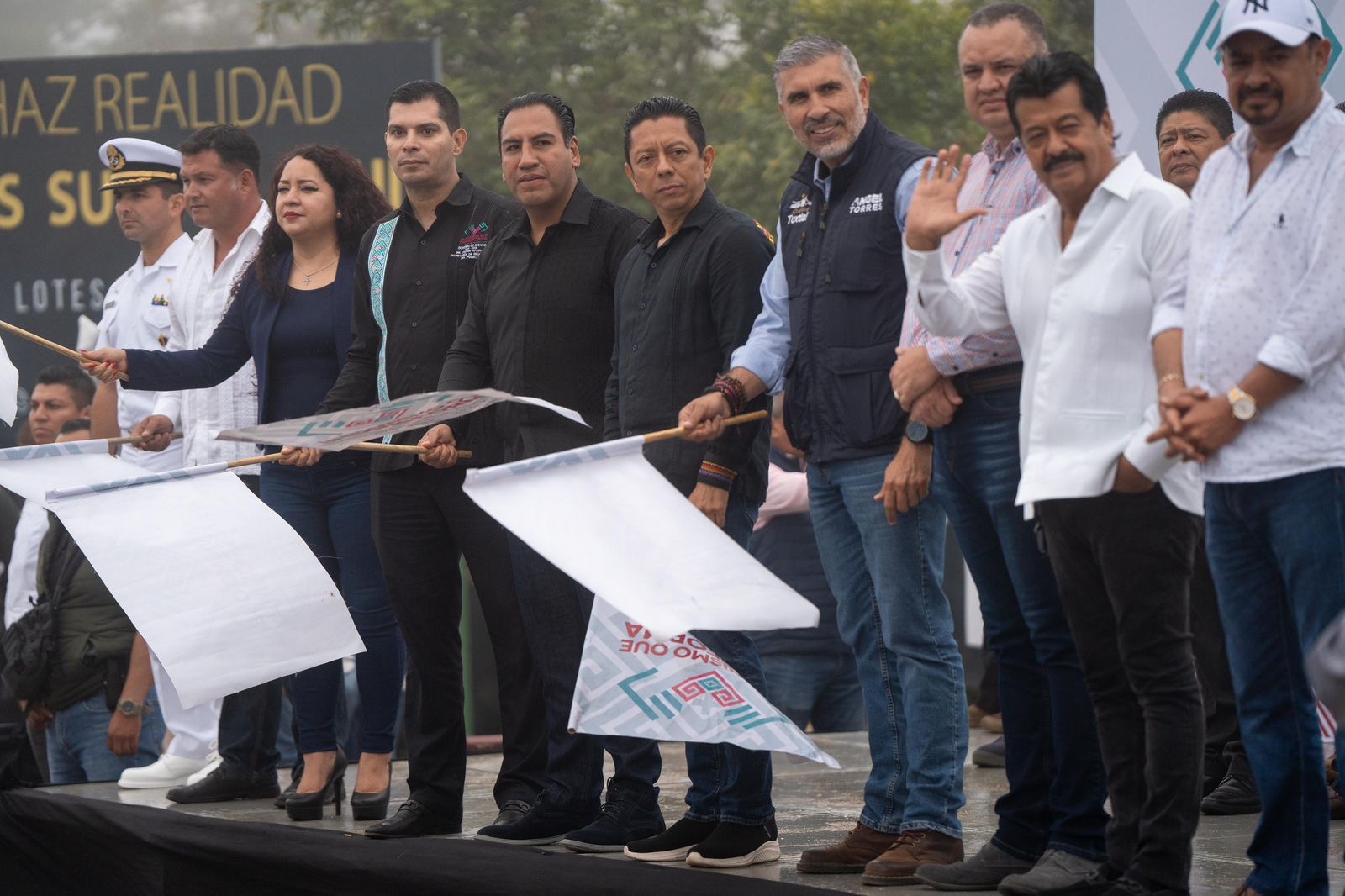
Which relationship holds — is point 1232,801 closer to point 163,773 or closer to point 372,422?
point 372,422

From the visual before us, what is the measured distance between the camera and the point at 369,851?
4535mm

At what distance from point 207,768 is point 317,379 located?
1518 mm

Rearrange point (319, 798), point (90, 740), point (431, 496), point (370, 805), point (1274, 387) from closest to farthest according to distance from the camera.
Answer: point (1274, 387)
point (431, 496)
point (370, 805)
point (319, 798)
point (90, 740)

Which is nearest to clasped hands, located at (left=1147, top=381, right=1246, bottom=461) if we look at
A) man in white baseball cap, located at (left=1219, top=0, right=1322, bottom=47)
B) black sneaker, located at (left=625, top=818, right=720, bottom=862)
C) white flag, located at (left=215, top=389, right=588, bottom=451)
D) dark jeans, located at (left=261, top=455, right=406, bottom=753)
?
man in white baseball cap, located at (left=1219, top=0, right=1322, bottom=47)

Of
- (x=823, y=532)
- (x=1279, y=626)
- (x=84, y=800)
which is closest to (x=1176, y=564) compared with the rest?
(x=1279, y=626)

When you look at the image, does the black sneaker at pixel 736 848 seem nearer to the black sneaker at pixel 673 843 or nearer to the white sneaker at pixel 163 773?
the black sneaker at pixel 673 843

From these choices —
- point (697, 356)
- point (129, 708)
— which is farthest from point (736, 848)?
point (129, 708)

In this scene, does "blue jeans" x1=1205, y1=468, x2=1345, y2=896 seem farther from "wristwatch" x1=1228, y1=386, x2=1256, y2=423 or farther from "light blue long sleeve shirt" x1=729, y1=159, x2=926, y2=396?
"light blue long sleeve shirt" x1=729, y1=159, x2=926, y2=396

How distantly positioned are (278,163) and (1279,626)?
3.29 m

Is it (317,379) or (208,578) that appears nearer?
(208,578)

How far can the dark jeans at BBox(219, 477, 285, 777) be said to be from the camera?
557cm

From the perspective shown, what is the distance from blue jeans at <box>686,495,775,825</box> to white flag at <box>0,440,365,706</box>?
84 centimetres

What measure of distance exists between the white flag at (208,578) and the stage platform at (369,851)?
60 cm

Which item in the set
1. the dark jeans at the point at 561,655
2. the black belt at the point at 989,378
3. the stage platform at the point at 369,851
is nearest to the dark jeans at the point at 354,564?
the stage platform at the point at 369,851
